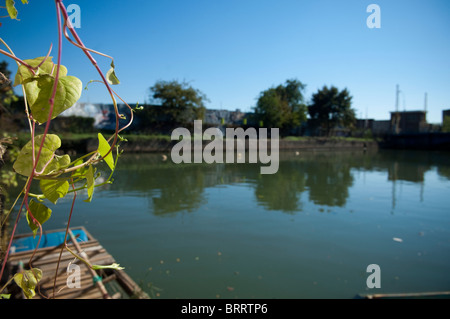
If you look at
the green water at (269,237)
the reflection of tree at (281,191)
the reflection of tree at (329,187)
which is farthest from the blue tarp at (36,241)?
the reflection of tree at (329,187)

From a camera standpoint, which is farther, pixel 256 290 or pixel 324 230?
pixel 324 230

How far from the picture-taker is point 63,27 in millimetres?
301

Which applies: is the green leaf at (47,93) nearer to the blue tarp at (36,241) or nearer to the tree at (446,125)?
the blue tarp at (36,241)

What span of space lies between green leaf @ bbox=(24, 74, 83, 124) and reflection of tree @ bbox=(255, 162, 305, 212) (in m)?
6.44

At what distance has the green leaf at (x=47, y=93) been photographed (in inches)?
13.7

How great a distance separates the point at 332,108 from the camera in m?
31.4

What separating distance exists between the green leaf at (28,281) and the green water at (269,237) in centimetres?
289

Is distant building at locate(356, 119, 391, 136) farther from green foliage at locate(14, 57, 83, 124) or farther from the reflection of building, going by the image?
green foliage at locate(14, 57, 83, 124)

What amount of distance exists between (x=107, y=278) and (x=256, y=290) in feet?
5.17

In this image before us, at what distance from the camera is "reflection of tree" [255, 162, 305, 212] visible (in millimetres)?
6938

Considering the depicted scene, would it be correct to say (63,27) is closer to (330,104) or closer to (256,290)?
(256,290)

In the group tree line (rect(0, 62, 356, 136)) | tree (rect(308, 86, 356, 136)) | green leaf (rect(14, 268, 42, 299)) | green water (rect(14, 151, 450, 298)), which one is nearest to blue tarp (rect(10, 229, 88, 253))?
green water (rect(14, 151, 450, 298))

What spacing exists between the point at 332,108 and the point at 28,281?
33526 mm
